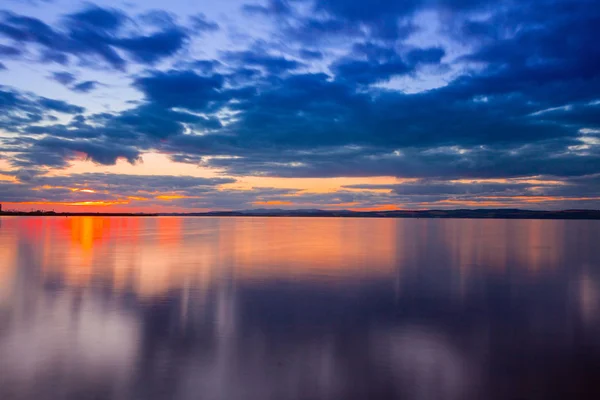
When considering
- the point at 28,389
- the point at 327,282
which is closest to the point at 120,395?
the point at 28,389

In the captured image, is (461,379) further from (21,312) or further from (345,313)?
(21,312)

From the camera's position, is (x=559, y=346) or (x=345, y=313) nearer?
(x=559, y=346)

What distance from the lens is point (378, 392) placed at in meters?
8.02

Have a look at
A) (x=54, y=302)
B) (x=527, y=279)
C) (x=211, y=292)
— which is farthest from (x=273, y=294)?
(x=527, y=279)

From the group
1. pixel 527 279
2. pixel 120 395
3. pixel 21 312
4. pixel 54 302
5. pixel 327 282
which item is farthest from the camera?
pixel 527 279

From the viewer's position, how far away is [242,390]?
26.6ft

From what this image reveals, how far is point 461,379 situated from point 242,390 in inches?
161

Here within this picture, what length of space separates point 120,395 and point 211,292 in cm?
1028

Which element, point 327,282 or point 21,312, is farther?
point 327,282

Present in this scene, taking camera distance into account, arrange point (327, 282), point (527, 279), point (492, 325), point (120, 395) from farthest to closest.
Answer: point (527, 279) → point (327, 282) → point (492, 325) → point (120, 395)

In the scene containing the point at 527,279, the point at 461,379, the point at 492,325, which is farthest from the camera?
the point at 527,279

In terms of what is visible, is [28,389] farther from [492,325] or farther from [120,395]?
[492,325]

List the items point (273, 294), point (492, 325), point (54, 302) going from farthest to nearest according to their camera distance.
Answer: point (273, 294) < point (54, 302) < point (492, 325)

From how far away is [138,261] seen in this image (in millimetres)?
28672
